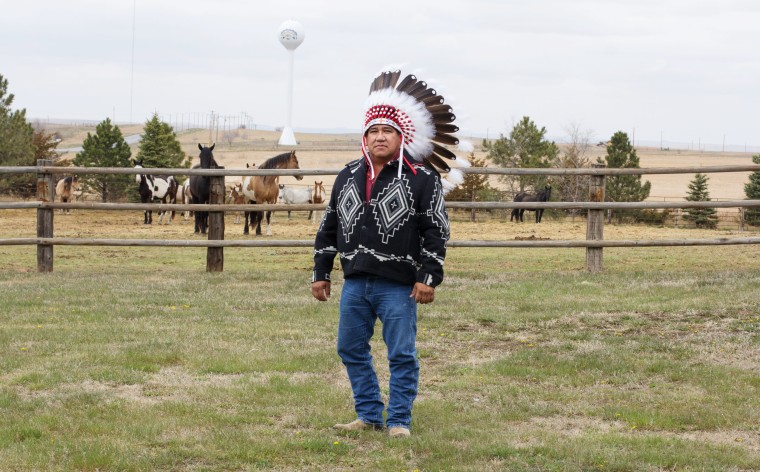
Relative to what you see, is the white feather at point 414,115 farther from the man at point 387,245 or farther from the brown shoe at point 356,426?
the brown shoe at point 356,426

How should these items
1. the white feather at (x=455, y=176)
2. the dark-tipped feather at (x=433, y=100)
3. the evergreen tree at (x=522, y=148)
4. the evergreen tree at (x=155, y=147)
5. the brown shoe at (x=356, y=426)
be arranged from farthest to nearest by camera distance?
the evergreen tree at (x=522, y=148)
the evergreen tree at (x=155, y=147)
the white feather at (x=455, y=176)
the dark-tipped feather at (x=433, y=100)
the brown shoe at (x=356, y=426)

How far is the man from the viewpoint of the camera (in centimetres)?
497

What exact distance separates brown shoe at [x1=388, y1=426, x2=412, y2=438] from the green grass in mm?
84

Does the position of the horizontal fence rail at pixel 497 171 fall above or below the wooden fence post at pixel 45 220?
above

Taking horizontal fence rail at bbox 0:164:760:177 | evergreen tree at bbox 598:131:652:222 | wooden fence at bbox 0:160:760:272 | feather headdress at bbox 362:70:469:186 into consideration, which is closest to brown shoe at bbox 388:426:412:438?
A: feather headdress at bbox 362:70:469:186

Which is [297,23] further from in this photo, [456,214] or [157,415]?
[157,415]

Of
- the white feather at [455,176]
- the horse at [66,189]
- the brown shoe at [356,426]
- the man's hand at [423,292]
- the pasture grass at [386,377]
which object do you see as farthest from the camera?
the horse at [66,189]

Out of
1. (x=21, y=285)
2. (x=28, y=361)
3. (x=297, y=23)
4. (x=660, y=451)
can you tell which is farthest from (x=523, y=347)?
(x=297, y=23)

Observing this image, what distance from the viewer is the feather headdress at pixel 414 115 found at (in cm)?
514

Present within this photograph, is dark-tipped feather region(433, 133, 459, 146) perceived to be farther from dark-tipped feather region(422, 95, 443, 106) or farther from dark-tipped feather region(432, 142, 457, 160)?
dark-tipped feather region(422, 95, 443, 106)

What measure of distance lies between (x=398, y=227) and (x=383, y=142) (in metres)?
0.44

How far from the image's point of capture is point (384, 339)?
5.17 m

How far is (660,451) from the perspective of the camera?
4.83m

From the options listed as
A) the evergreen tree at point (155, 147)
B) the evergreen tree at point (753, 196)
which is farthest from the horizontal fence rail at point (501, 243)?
the evergreen tree at point (155, 147)
